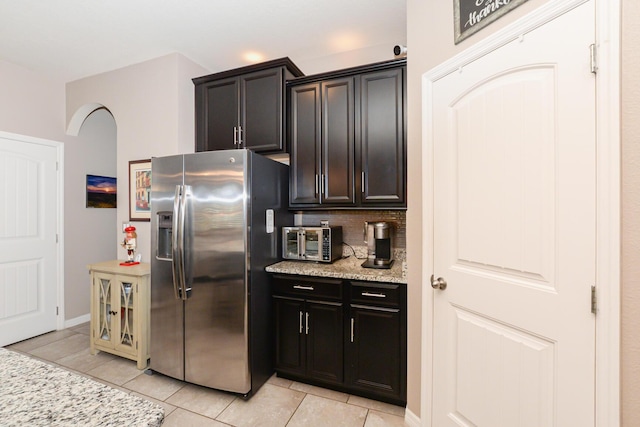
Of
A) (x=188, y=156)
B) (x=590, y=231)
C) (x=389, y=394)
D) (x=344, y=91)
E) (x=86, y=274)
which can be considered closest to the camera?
(x=590, y=231)

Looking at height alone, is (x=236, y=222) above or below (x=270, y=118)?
below

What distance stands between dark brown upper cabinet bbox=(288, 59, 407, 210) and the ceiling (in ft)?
1.38

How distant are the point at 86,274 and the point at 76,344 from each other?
953mm

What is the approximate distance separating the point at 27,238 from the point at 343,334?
11.6ft

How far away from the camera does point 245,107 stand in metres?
2.63

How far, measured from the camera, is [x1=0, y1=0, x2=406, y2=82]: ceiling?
213 centimetres

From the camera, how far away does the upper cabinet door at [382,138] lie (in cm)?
224

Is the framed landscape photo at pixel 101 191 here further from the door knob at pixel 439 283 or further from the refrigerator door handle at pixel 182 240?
the door knob at pixel 439 283

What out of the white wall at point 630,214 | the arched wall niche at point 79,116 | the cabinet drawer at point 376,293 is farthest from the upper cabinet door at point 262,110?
the white wall at point 630,214

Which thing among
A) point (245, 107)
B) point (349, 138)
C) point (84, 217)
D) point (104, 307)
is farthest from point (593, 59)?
point (84, 217)

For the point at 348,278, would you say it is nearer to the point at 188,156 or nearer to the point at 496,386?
the point at 496,386

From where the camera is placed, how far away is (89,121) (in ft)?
11.7

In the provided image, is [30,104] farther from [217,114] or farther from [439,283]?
[439,283]

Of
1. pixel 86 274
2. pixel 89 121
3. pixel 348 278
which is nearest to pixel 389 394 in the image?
pixel 348 278
